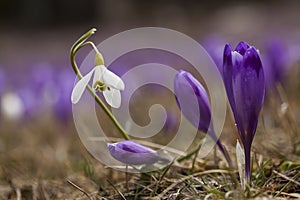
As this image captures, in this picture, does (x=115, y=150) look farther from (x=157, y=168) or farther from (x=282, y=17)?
(x=282, y=17)

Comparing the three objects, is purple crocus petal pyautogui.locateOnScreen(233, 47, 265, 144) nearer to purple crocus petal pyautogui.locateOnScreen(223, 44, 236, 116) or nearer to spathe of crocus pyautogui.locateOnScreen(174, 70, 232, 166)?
purple crocus petal pyautogui.locateOnScreen(223, 44, 236, 116)

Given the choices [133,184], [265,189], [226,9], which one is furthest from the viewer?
[226,9]

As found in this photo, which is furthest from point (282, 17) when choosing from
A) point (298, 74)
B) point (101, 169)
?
point (101, 169)

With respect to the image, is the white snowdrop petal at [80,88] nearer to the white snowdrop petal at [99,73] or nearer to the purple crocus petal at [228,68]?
the white snowdrop petal at [99,73]

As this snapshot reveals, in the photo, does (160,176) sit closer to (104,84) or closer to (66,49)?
(104,84)

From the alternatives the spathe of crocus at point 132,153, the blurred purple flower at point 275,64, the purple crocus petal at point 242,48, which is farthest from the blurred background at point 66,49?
the purple crocus petal at point 242,48

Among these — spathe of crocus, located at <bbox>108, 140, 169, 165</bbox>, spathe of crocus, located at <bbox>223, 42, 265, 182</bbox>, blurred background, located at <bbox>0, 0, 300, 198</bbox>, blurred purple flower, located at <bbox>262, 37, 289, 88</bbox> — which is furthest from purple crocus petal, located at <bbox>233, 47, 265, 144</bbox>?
blurred purple flower, located at <bbox>262, 37, 289, 88</bbox>
